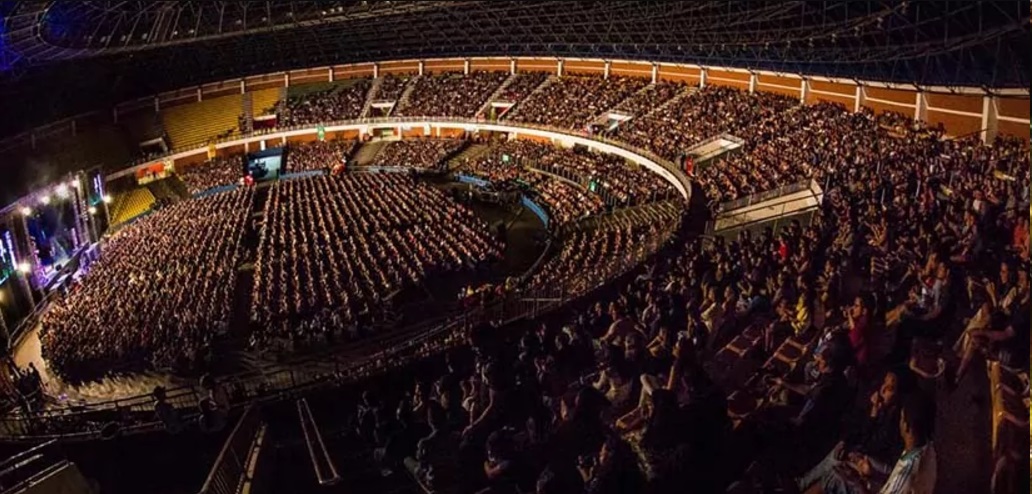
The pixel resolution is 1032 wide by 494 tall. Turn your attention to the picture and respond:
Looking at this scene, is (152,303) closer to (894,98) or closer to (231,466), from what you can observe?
(231,466)

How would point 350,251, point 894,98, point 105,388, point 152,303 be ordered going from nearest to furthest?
point 105,388 < point 152,303 < point 350,251 < point 894,98

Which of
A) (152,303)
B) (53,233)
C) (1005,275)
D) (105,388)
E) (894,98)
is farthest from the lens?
(53,233)

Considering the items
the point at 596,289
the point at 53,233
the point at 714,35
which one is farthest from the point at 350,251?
the point at 714,35

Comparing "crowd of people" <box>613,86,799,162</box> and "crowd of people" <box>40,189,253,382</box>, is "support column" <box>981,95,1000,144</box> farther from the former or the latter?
"crowd of people" <box>40,189,253,382</box>

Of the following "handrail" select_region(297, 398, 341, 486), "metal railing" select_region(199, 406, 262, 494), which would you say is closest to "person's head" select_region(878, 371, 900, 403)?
"handrail" select_region(297, 398, 341, 486)

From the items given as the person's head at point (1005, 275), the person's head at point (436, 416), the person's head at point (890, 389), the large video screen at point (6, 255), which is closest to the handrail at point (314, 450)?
the person's head at point (436, 416)

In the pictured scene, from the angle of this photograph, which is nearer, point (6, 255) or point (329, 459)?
point (329, 459)

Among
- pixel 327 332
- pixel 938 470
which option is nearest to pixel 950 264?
pixel 938 470

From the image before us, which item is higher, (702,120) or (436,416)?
(702,120)
